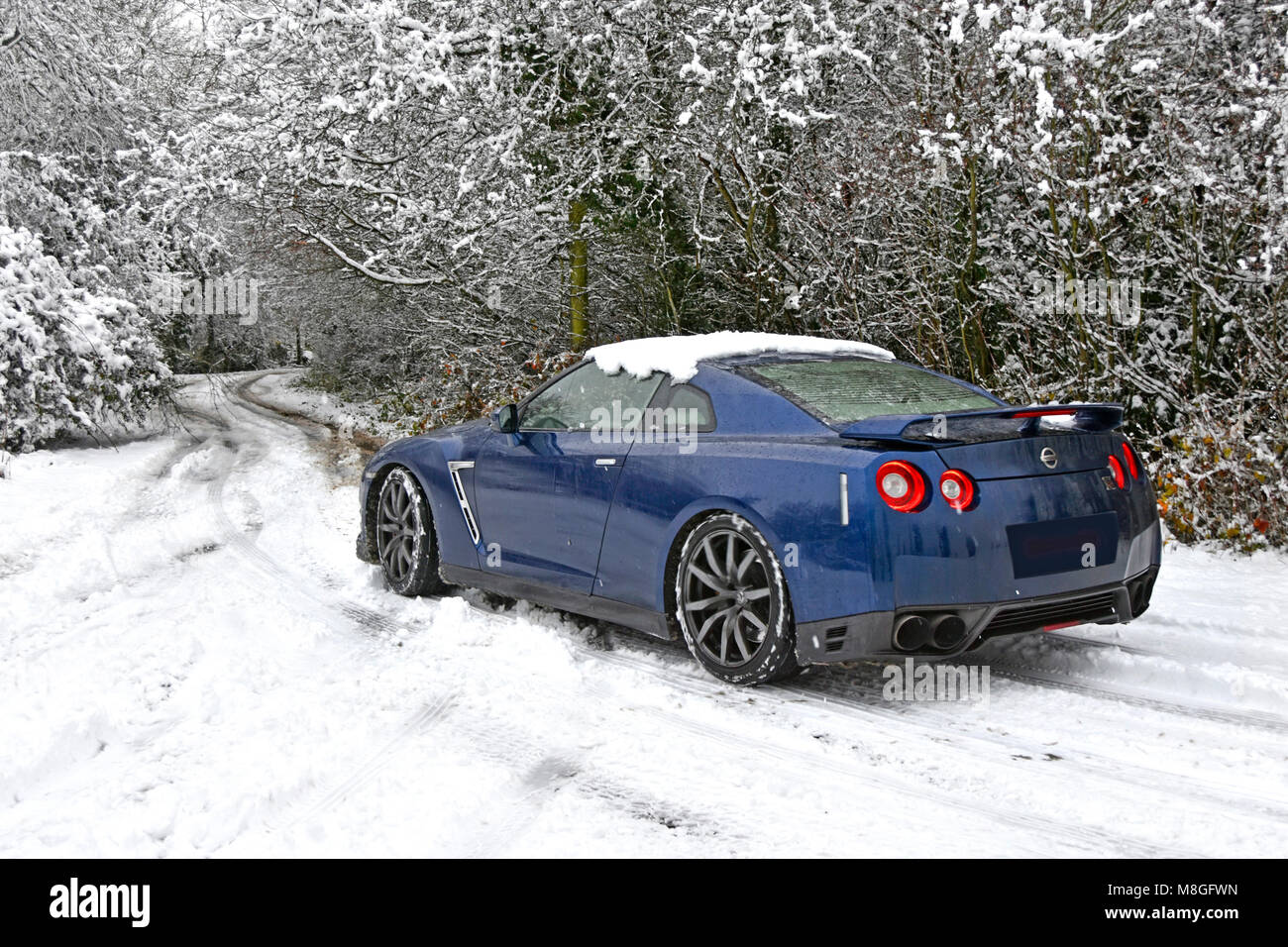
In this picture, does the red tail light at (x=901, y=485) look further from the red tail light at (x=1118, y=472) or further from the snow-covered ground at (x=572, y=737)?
the red tail light at (x=1118, y=472)

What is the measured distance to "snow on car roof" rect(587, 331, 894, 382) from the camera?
4.88 meters

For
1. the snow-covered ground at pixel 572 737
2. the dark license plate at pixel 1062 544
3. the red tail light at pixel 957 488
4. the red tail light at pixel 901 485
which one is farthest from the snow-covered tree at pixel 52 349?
the dark license plate at pixel 1062 544

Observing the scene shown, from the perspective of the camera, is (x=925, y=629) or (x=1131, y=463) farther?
(x=1131, y=463)

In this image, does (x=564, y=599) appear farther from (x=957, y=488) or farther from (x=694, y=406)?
(x=957, y=488)

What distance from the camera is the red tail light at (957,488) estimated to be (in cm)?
378

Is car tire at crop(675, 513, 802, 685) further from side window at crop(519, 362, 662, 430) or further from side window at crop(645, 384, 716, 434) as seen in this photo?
side window at crop(519, 362, 662, 430)

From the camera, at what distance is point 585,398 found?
17.6ft

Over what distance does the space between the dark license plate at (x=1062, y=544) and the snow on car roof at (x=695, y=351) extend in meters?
1.51
